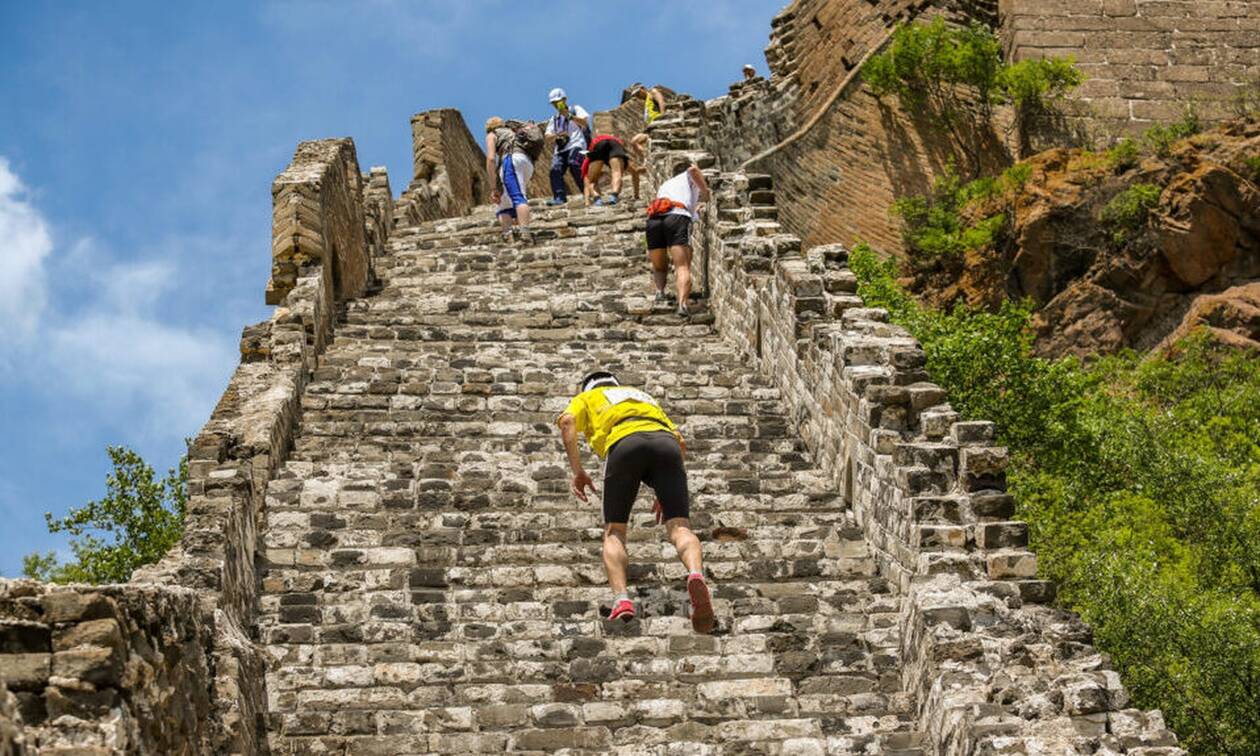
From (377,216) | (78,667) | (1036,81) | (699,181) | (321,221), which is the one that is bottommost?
(78,667)

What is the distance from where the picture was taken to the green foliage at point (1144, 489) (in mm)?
12766

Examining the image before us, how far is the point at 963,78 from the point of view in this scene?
1009 inches

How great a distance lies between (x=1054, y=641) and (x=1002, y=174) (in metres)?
16.6

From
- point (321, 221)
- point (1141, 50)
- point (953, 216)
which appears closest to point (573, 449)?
point (321, 221)

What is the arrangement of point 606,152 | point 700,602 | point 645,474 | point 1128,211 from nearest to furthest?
point 700,602
point 645,474
point 606,152
point 1128,211

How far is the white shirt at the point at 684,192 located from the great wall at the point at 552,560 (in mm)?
244

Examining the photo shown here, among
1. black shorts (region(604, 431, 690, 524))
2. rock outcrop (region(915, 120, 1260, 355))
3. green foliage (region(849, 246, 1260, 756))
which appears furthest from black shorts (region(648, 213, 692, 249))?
rock outcrop (region(915, 120, 1260, 355))

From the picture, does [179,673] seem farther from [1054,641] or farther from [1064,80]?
[1064,80]

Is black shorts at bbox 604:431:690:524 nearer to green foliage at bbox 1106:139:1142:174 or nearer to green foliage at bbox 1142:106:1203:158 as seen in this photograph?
green foliage at bbox 1106:139:1142:174

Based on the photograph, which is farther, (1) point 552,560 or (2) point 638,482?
(1) point 552,560

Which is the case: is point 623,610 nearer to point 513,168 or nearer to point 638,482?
point 638,482

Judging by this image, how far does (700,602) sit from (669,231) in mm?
6589

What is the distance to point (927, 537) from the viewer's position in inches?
383

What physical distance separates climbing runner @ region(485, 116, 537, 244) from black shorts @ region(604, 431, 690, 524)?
883cm
